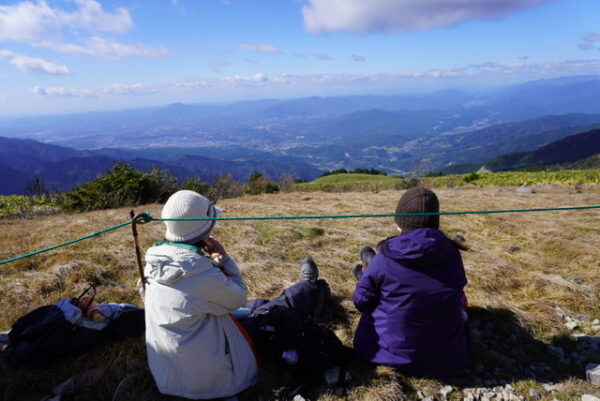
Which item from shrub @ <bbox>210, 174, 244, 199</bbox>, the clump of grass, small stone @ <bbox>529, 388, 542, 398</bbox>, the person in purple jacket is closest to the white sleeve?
the person in purple jacket

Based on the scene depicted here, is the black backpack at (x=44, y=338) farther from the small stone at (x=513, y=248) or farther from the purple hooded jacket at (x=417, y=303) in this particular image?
the small stone at (x=513, y=248)

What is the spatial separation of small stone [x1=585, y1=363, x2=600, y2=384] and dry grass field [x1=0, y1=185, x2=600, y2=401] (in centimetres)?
9

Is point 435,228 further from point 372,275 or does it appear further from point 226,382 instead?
point 226,382

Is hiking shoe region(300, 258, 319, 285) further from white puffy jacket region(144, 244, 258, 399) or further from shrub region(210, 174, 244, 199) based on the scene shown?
shrub region(210, 174, 244, 199)

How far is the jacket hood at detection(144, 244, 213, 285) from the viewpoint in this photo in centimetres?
210

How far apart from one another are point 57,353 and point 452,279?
3438 mm

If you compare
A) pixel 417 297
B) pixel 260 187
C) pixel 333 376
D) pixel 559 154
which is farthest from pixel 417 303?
pixel 559 154

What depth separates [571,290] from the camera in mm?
4305

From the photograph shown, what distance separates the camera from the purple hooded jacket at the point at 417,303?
2461mm

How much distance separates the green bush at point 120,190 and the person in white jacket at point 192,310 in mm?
10808

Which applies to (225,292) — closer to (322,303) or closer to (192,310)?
(192,310)

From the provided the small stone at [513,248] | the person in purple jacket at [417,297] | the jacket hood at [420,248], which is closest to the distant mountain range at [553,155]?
the small stone at [513,248]

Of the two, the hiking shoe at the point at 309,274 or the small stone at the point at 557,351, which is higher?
the hiking shoe at the point at 309,274

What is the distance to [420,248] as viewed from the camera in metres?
2.39
